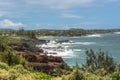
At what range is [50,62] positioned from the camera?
71.5 m

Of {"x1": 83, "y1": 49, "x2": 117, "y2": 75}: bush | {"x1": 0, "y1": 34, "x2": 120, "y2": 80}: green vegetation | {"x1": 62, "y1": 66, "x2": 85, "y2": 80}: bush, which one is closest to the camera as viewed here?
{"x1": 62, "y1": 66, "x2": 85, "y2": 80}: bush

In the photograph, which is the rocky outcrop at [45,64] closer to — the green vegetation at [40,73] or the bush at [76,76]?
the green vegetation at [40,73]

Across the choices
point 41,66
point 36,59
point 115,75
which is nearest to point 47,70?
point 41,66

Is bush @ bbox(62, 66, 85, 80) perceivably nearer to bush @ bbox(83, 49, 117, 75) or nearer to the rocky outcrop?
bush @ bbox(83, 49, 117, 75)

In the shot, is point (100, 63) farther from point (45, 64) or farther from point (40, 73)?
point (40, 73)

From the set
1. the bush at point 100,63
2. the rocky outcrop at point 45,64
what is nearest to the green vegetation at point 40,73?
the bush at point 100,63

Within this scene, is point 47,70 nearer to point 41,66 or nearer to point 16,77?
point 41,66

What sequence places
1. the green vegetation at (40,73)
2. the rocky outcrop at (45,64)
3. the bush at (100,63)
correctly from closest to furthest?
the green vegetation at (40,73) < the bush at (100,63) < the rocky outcrop at (45,64)

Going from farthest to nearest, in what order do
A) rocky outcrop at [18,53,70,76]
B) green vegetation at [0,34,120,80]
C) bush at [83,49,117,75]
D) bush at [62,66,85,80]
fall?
rocky outcrop at [18,53,70,76] → bush at [83,49,117,75] → green vegetation at [0,34,120,80] → bush at [62,66,85,80]

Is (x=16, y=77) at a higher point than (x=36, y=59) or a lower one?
higher

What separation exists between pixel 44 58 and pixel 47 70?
7.12 m

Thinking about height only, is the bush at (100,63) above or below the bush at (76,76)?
below

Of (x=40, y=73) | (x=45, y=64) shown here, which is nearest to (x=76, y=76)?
(x=40, y=73)

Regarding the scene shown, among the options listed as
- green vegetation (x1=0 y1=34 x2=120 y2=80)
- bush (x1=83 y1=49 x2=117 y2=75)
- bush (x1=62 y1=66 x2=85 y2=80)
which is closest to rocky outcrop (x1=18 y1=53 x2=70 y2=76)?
bush (x1=83 y1=49 x2=117 y2=75)
